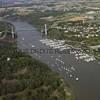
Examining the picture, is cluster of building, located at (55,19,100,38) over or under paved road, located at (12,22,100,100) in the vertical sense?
under

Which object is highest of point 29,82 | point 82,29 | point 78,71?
point 29,82

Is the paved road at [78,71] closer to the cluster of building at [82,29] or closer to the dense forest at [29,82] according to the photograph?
the dense forest at [29,82]

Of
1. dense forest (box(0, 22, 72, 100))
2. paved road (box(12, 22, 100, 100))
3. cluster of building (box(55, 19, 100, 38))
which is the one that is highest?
dense forest (box(0, 22, 72, 100))

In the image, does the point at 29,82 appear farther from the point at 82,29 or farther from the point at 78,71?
the point at 82,29

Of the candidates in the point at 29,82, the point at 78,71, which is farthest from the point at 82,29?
the point at 29,82

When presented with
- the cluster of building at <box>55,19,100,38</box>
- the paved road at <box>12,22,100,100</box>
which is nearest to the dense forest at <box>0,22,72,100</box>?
the paved road at <box>12,22,100,100</box>

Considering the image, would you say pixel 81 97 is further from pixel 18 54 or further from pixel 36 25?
pixel 36 25

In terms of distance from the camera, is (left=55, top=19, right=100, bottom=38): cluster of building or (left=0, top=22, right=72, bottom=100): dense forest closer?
(left=0, top=22, right=72, bottom=100): dense forest

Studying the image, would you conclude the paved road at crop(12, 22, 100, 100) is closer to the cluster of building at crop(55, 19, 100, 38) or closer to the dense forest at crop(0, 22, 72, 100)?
the dense forest at crop(0, 22, 72, 100)
